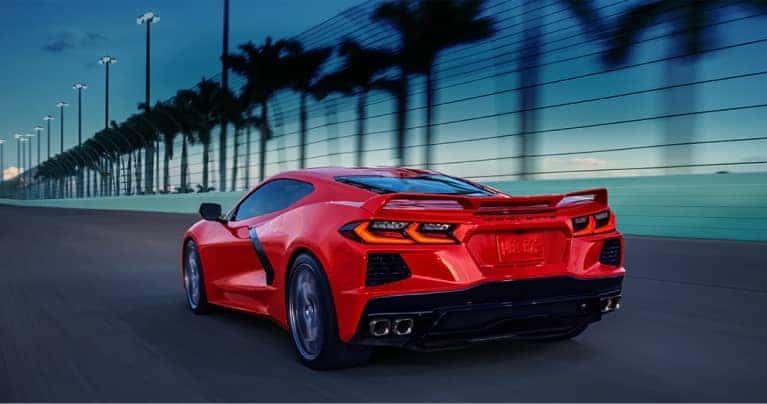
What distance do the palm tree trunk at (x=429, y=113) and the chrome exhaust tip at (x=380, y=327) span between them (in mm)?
11533

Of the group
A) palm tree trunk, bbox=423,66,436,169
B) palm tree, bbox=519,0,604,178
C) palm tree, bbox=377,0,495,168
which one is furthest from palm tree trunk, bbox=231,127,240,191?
palm tree, bbox=519,0,604,178

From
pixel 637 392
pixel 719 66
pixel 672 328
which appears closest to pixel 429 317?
pixel 637 392

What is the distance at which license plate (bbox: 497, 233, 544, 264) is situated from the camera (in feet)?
15.6

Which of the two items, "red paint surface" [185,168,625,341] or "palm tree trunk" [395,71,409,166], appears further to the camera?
"palm tree trunk" [395,71,409,166]

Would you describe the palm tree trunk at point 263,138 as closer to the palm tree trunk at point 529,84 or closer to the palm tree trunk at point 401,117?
the palm tree trunk at point 401,117

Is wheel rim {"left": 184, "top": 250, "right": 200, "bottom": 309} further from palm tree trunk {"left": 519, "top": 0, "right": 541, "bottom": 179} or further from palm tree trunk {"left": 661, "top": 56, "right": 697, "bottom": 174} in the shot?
palm tree trunk {"left": 519, "top": 0, "right": 541, "bottom": 179}

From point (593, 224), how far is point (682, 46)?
6679mm

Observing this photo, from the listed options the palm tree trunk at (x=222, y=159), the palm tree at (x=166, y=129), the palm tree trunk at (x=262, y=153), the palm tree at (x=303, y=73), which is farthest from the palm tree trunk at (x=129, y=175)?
the palm tree at (x=303, y=73)

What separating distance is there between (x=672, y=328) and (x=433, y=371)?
6.96 feet

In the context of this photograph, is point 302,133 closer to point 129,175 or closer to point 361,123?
point 361,123

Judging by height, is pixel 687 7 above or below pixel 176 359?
above

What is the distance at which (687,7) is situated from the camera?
11016 mm

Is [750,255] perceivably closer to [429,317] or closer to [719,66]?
[719,66]

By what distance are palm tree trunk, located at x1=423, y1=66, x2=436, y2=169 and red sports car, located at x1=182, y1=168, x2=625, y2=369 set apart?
1056 cm
